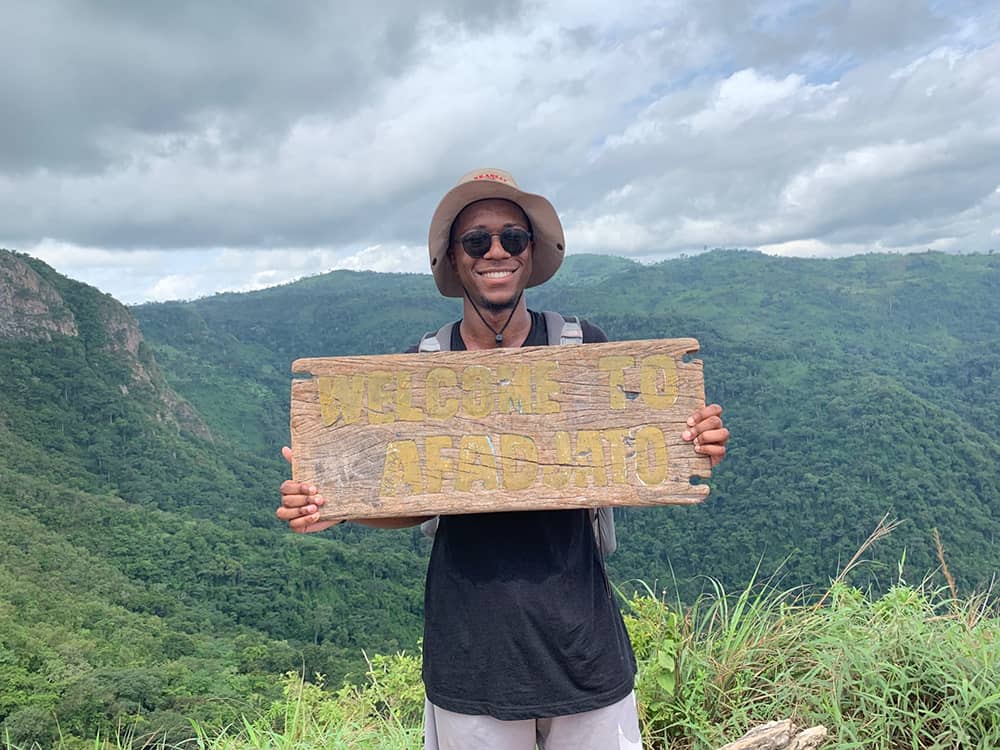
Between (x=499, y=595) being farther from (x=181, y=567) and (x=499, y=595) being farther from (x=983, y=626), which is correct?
(x=181, y=567)

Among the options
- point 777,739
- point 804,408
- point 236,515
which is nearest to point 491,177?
point 777,739

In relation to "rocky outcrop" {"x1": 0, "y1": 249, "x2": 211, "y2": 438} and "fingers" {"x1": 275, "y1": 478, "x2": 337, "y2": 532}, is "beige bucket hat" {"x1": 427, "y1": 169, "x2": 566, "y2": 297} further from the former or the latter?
"rocky outcrop" {"x1": 0, "y1": 249, "x2": 211, "y2": 438}

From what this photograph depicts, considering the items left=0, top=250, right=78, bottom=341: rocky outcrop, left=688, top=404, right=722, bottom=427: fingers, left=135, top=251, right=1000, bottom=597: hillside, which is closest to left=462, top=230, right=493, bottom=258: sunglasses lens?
left=688, top=404, right=722, bottom=427: fingers

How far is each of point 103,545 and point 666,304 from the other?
16069 cm

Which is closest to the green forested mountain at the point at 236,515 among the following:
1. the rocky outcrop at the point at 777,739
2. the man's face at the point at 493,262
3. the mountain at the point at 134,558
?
the mountain at the point at 134,558

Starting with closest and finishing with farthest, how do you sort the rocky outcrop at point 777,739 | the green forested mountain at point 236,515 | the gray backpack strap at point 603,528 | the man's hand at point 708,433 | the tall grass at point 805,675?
the man's hand at point 708,433, the gray backpack strap at point 603,528, the rocky outcrop at point 777,739, the tall grass at point 805,675, the green forested mountain at point 236,515

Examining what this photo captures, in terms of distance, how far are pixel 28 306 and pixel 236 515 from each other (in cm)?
4438

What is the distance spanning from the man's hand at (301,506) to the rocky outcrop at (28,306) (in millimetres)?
100942

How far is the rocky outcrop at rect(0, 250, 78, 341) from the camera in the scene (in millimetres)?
84000

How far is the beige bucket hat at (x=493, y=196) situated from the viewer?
253cm

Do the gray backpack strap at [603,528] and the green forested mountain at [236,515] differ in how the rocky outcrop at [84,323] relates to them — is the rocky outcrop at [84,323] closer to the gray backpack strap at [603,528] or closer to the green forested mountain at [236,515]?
the green forested mountain at [236,515]

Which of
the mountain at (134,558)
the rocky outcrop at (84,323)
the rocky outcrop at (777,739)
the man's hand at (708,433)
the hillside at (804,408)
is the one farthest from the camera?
the rocky outcrop at (84,323)

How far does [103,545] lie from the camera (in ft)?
175

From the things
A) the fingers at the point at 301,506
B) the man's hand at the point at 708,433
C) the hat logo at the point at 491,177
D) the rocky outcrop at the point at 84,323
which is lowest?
the fingers at the point at 301,506
